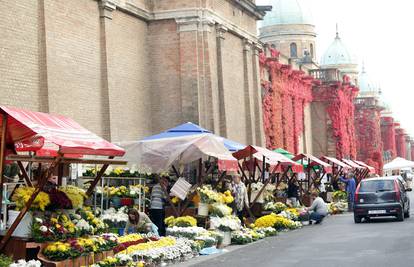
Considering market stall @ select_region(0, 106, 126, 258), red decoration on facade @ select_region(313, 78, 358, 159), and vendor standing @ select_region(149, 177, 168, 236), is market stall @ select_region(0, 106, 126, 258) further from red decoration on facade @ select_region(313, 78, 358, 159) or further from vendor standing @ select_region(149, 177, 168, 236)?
red decoration on facade @ select_region(313, 78, 358, 159)

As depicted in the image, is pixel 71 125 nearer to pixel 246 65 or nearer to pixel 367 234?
pixel 367 234

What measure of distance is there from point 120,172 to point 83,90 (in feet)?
16.6

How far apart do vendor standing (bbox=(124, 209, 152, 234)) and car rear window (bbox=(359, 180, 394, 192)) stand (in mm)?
10910

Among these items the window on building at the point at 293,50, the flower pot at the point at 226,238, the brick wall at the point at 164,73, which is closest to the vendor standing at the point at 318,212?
the flower pot at the point at 226,238

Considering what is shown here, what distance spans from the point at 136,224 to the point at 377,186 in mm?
11381

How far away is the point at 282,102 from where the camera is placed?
59656mm

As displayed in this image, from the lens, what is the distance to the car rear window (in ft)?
93.5

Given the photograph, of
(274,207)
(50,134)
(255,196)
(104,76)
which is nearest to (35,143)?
(50,134)

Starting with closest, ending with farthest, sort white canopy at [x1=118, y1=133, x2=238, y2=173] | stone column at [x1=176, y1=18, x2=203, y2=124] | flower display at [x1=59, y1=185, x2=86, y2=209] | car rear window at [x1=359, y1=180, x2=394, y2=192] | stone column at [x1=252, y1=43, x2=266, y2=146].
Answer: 1. flower display at [x1=59, y1=185, x2=86, y2=209]
2. white canopy at [x1=118, y1=133, x2=238, y2=173]
3. car rear window at [x1=359, y1=180, x2=394, y2=192]
4. stone column at [x1=176, y1=18, x2=203, y2=124]
5. stone column at [x1=252, y1=43, x2=266, y2=146]

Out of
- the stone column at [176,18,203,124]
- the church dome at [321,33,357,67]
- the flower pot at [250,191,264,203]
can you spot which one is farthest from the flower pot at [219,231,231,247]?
the church dome at [321,33,357,67]

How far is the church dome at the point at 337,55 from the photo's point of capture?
4345 inches

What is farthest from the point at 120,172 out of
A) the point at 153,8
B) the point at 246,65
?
the point at 246,65

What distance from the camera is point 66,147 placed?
14.7m

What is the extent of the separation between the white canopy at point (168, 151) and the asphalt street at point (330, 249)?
8.60 ft
